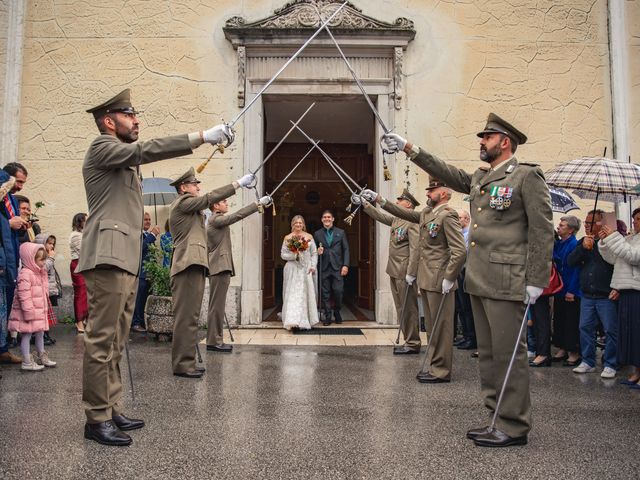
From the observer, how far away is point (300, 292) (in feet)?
31.1

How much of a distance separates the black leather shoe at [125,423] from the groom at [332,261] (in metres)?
6.60

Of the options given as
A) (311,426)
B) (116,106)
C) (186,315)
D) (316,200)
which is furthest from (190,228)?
(316,200)

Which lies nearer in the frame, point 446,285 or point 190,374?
point 446,285

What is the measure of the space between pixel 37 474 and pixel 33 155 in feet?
26.7

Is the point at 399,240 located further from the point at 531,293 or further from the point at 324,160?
the point at 324,160

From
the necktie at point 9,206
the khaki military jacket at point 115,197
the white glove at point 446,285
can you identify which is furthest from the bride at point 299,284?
the khaki military jacket at point 115,197

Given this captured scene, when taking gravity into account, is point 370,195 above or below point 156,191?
below

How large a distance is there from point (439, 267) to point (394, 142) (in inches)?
85.5

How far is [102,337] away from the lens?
3.62 meters

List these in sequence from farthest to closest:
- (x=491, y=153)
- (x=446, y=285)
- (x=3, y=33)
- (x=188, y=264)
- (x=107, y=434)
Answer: (x=3, y=33)
(x=188, y=264)
(x=446, y=285)
(x=491, y=153)
(x=107, y=434)

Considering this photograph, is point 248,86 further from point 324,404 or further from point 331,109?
point 324,404

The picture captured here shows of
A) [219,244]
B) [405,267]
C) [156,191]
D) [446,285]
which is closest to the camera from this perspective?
[446,285]

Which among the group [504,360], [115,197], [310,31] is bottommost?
[504,360]

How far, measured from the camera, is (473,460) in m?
3.20
